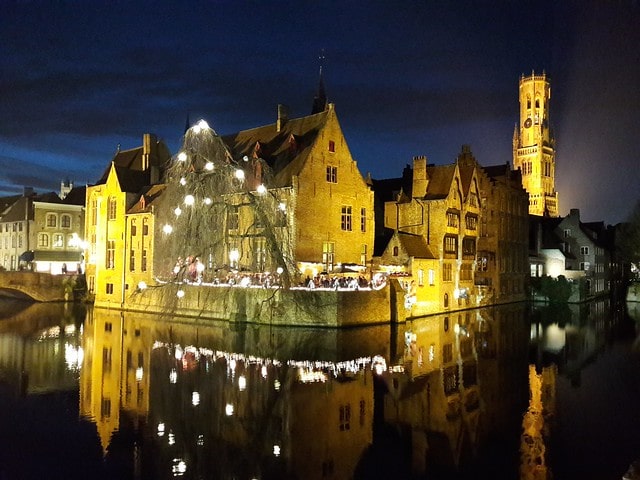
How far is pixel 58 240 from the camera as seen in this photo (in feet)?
234

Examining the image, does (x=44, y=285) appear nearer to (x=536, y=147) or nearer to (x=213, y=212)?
(x=213, y=212)

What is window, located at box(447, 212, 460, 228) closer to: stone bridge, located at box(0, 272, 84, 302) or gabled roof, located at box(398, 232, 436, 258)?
gabled roof, located at box(398, 232, 436, 258)

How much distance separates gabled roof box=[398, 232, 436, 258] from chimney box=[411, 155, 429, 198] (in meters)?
4.10

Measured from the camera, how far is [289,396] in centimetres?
2000

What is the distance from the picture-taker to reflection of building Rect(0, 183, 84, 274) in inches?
2741

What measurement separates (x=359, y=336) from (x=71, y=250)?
50891 mm

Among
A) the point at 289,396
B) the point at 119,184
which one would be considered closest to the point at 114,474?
the point at 289,396

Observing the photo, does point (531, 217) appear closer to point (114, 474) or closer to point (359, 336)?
point (359, 336)

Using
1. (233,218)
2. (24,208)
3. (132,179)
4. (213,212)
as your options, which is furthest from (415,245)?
(24,208)

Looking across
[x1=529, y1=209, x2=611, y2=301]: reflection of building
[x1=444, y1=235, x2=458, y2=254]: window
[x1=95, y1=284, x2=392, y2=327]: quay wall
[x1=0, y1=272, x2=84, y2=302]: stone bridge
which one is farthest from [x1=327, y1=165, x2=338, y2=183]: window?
[x1=529, y1=209, x2=611, y2=301]: reflection of building

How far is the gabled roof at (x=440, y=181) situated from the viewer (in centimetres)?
4905

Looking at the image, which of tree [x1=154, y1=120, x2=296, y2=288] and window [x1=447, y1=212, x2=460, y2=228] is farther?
window [x1=447, y1=212, x2=460, y2=228]

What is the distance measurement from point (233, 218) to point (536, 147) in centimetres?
13241

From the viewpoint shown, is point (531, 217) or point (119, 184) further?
point (531, 217)
